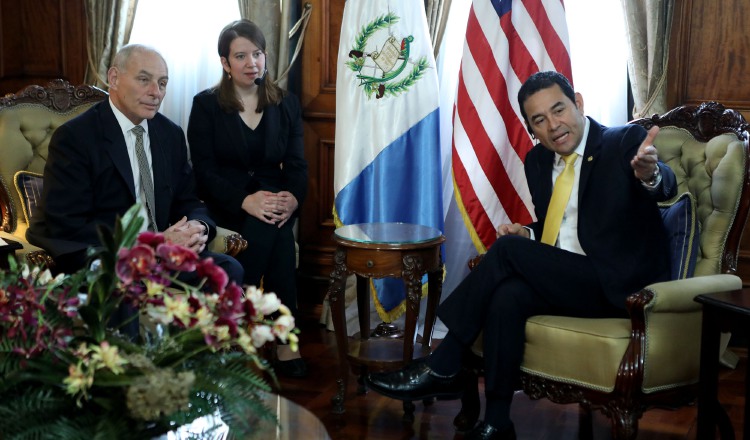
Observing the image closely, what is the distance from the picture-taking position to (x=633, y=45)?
13.5 feet

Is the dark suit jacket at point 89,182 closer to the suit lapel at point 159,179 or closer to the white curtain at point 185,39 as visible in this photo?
the suit lapel at point 159,179

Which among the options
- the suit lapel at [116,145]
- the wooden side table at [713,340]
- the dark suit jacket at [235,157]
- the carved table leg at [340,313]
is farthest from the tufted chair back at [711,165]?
the suit lapel at [116,145]

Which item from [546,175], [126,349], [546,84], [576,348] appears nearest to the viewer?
[126,349]

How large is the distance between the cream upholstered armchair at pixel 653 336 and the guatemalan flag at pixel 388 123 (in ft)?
3.79

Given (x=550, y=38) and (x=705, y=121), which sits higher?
(x=550, y=38)

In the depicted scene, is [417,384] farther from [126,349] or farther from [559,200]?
[126,349]

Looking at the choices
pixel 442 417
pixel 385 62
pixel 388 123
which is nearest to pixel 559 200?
Result: pixel 442 417

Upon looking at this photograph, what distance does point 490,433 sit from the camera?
2967 millimetres

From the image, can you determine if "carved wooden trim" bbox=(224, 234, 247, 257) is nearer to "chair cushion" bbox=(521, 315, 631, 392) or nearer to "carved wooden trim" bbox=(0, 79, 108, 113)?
"carved wooden trim" bbox=(0, 79, 108, 113)

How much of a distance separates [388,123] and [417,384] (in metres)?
1.48

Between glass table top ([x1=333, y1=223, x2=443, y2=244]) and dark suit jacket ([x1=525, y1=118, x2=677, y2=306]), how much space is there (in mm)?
601

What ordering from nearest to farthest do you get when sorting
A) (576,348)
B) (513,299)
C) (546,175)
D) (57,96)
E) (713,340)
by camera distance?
(713,340) → (576,348) → (513,299) → (546,175) → (57,96)

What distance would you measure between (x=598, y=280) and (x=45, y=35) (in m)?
3.57

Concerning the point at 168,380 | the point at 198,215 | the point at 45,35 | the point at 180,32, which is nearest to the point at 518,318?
the point at 198,215
